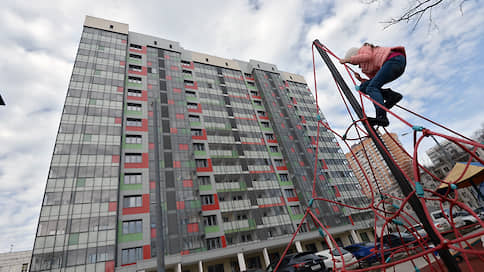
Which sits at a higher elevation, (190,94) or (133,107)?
(190,94)

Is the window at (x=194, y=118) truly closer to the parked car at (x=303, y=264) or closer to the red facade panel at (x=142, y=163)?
the red facade panel at (x=142, y=163)

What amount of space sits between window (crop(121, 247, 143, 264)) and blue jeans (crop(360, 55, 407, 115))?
2537 centimetres

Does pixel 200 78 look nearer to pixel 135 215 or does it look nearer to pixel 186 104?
pixel 186 104

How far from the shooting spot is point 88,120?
27500 millimetres

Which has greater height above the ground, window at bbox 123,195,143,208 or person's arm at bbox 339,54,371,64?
window at bbox 123,195,143,208

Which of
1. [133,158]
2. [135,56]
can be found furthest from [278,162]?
[135,56]

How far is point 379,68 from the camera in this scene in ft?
11.2

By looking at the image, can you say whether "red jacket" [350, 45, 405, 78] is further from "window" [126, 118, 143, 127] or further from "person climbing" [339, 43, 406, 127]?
"window" [126, 118, 143, 127]

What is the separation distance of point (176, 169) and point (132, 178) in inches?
201

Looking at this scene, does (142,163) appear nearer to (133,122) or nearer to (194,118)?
(133,122)

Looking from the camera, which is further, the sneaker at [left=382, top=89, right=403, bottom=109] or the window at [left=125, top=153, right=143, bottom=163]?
the window at [left=125, top=153, right=143, bottom=163]

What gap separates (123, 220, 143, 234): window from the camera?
2270 centimetres

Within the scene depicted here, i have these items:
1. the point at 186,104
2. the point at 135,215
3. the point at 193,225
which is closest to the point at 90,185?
the point at 135,215

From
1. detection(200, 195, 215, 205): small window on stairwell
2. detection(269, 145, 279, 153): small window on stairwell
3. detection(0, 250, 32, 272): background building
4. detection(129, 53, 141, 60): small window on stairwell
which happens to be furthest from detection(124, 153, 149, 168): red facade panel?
detection(0, 250, 32, 272): background building
